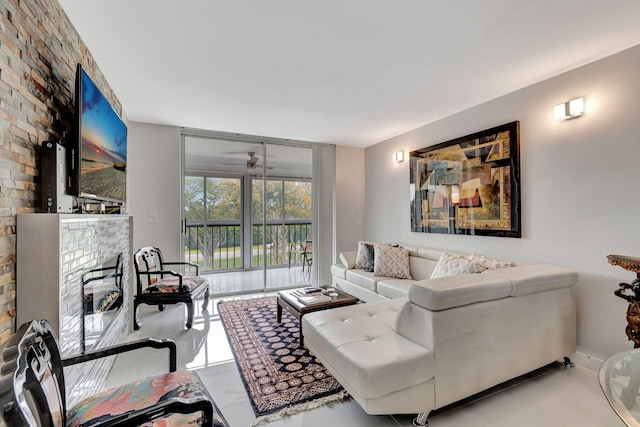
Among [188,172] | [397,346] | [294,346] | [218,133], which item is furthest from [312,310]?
[188,172]

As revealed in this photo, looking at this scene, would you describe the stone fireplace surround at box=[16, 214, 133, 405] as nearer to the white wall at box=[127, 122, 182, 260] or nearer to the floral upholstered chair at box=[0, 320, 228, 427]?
the floral upholstered chair at box=[0, 320, 228, 427]

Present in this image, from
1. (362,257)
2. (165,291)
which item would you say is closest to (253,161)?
(362,257)

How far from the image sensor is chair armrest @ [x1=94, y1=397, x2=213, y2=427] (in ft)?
2.83

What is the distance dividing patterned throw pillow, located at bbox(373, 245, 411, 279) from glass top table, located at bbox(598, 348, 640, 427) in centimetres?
217

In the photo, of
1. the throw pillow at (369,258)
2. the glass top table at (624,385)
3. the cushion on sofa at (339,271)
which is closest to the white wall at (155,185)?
the cushion on sofa at (339,271)

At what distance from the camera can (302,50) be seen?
82.0 inches

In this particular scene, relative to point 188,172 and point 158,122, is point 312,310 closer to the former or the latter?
point 158,122

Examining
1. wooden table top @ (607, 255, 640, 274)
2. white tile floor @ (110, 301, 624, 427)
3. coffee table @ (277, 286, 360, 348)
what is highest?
wooden table top @ (607, 255, 640, 274)

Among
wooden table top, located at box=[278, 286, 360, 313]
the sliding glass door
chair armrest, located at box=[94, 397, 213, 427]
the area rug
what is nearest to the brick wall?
chair armrest, located at box=[94, 397, 213, 427]

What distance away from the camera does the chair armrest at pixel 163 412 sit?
862 mm

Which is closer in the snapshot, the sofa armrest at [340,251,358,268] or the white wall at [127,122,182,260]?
the white wall at [127,122,182,260]

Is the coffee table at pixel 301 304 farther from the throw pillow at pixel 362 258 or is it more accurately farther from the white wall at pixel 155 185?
the white wall at pixel 155 185

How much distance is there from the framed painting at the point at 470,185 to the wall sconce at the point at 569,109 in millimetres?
353

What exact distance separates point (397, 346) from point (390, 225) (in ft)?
9.65
